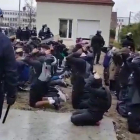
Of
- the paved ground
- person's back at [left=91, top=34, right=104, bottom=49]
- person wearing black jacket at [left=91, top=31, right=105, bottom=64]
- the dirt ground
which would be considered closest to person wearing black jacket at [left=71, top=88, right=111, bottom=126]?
the paved ground

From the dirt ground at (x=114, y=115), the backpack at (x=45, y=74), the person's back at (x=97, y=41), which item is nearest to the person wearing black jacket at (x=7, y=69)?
the dirt ground at (x=114, y=115)

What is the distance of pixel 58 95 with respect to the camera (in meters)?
8.63

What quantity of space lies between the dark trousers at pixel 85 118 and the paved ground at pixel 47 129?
101mm

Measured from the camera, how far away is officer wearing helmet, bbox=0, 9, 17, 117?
15.4 ft

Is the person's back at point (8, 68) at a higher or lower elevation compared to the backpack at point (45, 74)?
higher

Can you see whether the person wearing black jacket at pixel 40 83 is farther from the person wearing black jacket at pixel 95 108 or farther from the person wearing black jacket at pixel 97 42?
the person wearing black jacket at pixel 97 42

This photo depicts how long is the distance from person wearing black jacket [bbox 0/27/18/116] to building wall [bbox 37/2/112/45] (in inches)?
858

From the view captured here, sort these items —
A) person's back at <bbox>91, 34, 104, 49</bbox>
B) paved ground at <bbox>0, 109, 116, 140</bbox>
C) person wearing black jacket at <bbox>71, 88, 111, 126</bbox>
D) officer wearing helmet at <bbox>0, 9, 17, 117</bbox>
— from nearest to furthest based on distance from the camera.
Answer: officer wearing helmet at <bbox>0, 9, 17, 117</bbox> < paved ground at <bbox>0, 109, 116, 140</bbox> < person wearing black jacket at <bbox>71, 88, 111, 126</bbox> < person's back at <bbox>91, 34, 104, 49</bbox>

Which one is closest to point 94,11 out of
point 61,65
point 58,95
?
point 61,65

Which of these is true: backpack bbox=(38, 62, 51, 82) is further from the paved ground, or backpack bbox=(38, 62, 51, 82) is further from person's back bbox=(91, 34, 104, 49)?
person's back bbox=(91, 34, 104, 49)

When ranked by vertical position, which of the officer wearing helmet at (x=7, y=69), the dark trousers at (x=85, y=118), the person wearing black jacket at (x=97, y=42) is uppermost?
the officer wearing helmet at (x=7, y=69)

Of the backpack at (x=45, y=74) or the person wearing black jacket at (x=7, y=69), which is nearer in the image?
the person wearing black jacket at (x=7, y=69)

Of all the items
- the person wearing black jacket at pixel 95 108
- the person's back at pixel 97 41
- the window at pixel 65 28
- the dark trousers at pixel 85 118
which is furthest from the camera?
the window at pixel 65 28

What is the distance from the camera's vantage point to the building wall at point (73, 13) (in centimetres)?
2655
